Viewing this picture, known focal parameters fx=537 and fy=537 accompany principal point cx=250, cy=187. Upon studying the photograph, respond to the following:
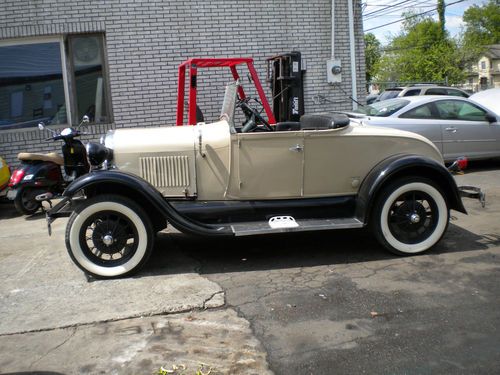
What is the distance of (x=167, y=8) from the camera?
30.8ft

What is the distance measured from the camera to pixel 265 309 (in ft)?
13.8

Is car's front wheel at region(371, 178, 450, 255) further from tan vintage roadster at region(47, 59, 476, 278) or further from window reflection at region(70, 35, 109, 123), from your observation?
window reflection at region(70, 35, 109, 123)

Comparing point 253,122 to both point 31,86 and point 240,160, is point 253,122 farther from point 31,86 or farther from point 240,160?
point 31,86

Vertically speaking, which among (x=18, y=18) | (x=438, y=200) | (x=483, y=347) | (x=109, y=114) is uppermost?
(x=18, y=18)

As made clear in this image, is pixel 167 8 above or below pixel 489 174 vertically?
above

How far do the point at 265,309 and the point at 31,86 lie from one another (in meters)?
7.19

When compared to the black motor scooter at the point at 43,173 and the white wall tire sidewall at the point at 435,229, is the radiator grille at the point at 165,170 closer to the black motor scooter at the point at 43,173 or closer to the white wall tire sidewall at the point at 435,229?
the white wall tire sidewall at the point at 435,229

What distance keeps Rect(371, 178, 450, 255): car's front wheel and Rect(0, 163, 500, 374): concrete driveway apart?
0.18m

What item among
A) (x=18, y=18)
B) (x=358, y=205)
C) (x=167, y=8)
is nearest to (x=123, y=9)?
(x=167, y=8)

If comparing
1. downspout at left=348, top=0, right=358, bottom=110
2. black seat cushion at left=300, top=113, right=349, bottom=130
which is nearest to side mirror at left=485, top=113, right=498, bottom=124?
downspout at left=348, top=0, right=358, bottom=110

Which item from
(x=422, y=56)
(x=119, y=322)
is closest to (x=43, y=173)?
(x=119, y=322)

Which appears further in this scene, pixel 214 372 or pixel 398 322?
pixel 398 322

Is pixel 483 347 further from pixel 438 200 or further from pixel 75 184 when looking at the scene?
pixel 75 184

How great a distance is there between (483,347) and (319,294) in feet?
4.46
